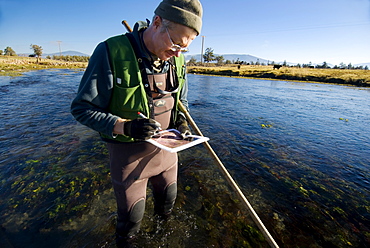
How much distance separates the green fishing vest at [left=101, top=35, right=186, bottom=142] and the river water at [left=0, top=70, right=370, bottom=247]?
2.40 m

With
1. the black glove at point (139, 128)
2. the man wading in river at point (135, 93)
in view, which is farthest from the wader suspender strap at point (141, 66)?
the black glove at point (139, 128)

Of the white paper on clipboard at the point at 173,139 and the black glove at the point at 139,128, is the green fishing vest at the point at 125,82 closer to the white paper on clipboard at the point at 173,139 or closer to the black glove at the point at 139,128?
the black glove at the point at 139,128

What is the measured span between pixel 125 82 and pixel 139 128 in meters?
0.50

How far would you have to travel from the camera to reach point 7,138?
6953mm

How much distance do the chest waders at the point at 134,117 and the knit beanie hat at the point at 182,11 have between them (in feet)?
1.51

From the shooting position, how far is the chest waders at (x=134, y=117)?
1.90 meters

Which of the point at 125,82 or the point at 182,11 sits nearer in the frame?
the point at 182,11

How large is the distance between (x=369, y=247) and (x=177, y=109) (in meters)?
4.32

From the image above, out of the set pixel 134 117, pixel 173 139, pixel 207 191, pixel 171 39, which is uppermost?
pixel 171 39

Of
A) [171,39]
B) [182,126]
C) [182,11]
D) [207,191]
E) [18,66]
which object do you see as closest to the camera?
[182,11]

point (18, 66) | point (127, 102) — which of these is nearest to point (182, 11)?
point (127, 102)

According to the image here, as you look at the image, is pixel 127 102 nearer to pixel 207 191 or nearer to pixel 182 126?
pixel 182 126

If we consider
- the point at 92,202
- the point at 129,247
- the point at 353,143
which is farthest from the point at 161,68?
the point at 353,143

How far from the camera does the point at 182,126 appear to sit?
99.2 inches
